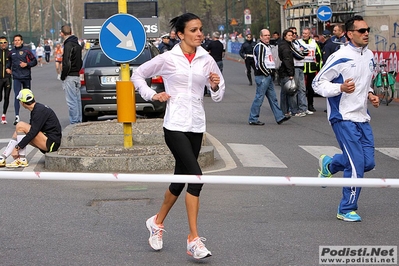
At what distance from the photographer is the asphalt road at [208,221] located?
254 inches

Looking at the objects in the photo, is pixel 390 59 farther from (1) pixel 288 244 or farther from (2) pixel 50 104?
(1) pixel 288 244

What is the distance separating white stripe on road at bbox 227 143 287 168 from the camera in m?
11.4

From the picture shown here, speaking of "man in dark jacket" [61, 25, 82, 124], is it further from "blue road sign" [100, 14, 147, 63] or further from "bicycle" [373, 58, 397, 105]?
"bicycle" [373, 58, 397, 105]

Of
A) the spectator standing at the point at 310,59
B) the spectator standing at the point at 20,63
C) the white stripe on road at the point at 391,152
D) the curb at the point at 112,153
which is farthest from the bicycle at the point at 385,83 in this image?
the curb at the point at 112,153

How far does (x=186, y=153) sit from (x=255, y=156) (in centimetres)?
580

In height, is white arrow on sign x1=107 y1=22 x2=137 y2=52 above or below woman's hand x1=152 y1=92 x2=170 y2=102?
above

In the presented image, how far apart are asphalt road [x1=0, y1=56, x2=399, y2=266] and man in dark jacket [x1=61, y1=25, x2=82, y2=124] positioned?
14.5 ft

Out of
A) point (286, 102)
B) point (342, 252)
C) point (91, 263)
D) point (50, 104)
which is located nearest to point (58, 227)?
point (91, 263)

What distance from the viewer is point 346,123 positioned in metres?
7.62

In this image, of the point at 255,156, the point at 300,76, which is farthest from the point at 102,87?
the point at 255,156

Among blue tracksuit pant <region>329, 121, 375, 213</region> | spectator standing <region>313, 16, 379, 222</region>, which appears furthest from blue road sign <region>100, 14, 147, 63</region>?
blue tracksuit pant <region>329, 121, 375, 213</region>

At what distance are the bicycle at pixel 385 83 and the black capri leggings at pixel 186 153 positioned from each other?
14.9 m

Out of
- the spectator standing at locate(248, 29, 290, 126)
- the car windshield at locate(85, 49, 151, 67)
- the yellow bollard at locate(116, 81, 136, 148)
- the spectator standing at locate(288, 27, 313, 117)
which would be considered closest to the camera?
the yellow bollard at locate(116, 81, 136, 148)

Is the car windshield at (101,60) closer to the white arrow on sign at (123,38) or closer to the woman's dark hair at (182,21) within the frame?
the white arrow on sign at (123,38)
